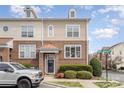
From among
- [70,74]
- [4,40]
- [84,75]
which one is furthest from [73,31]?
[4,40]

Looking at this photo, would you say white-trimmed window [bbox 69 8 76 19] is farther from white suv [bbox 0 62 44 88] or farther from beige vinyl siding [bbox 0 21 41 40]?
white suv [bbox 0 62 44 88]

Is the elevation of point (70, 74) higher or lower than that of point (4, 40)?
lower

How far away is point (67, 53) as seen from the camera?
38.2 metres

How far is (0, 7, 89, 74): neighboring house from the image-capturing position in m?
38.0

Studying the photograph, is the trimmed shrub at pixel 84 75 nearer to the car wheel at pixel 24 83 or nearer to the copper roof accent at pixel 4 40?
the copper roof accent at pixel 4 40

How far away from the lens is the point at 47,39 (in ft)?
126

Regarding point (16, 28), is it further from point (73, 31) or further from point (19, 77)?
point (19, 77)

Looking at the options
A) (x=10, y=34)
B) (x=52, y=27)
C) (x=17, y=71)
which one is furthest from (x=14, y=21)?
(x=17, y=71)

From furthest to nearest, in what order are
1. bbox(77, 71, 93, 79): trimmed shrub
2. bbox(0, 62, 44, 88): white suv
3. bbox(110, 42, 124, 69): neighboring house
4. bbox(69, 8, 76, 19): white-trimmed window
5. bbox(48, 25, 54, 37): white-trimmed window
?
bbox(110, 42, 124, 69): neighboring house
bbox(69, 8, 76, 19): white-trimmed window
bbox(48, 25, 54, 37): white-trimmed window
bbox(77, 71, 93, 79): trimmed shrub
bbox(0, 62, 44, 88): white suv

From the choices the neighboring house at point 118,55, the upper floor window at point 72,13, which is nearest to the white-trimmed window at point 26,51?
the upper floor window at point 72,13

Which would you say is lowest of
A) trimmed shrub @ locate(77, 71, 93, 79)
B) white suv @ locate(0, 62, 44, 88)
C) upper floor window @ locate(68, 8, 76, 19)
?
trimmed shrub @ locate(77, 71, 93, 79)

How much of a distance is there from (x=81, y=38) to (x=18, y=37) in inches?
276

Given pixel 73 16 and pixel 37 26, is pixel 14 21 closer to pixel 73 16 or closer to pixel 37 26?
pixel 37 26

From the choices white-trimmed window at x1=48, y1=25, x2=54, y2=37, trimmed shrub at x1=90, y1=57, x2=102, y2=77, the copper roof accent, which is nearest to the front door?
white-trimmed window at x1=48, y1=25, x2=54, y2=37
